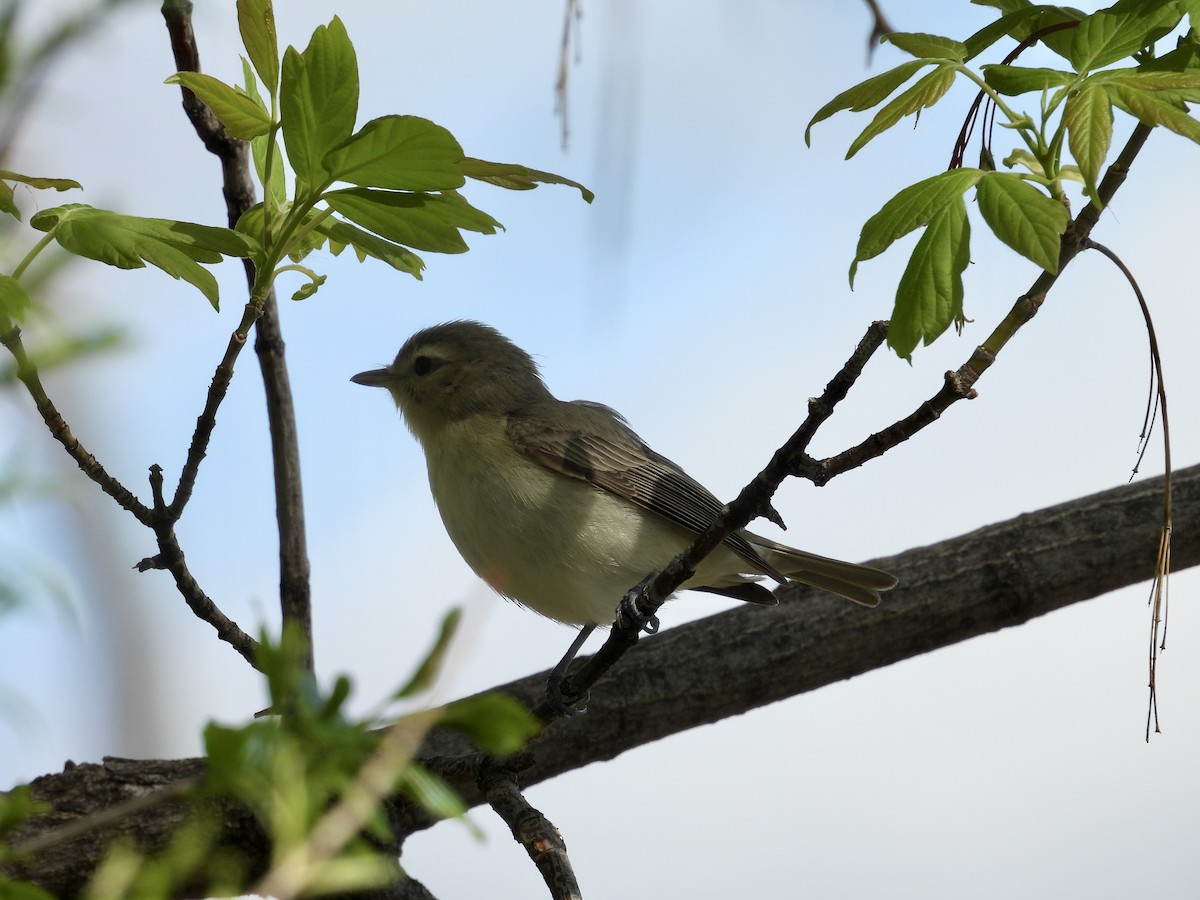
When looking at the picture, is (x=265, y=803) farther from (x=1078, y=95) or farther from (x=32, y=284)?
(x=1078, y=95)

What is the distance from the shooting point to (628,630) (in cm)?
319

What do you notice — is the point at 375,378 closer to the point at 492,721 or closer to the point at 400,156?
the point at 400,156

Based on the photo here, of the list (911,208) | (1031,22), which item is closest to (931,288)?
(911,208)

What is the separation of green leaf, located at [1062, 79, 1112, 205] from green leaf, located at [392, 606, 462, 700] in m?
1.42

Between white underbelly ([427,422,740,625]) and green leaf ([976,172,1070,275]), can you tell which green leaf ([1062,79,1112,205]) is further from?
white underbelly ([427,422,740,625])

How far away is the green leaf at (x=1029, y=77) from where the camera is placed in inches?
79.2

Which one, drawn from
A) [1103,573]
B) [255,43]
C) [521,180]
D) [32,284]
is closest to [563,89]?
[521,180]

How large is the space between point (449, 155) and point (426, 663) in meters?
1.16

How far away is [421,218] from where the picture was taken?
2033 mm

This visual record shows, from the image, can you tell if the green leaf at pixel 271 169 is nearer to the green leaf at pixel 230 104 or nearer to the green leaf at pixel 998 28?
the green leaf at pixel 230 104

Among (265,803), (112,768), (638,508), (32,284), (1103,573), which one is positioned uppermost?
(638,508)

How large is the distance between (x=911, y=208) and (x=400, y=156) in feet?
2.79

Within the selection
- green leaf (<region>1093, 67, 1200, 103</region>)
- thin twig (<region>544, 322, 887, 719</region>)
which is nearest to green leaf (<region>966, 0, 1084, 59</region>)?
green leaf (<region>1093, 67, 1200, 103</region>)

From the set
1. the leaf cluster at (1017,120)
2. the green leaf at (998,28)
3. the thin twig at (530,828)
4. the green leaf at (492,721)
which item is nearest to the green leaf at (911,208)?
the leaf cluster at (1017,120)
